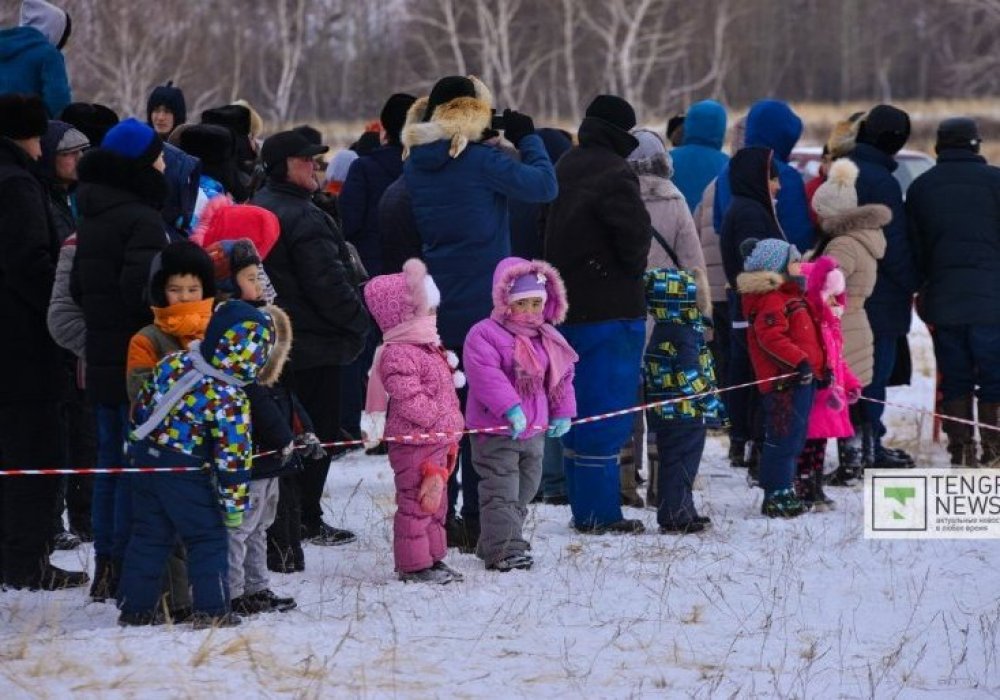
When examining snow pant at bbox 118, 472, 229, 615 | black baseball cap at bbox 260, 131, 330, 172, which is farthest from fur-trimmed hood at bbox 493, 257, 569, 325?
snow pant at bbox 118, 472, 229, 615

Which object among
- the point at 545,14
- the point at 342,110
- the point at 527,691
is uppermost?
the point at 545,14

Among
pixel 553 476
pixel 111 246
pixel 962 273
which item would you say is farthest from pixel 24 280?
pixel 962 273

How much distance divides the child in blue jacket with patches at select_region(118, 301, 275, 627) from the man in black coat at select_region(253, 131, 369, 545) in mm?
1390

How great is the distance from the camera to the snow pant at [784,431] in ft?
29.6

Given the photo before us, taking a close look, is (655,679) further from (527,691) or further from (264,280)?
(264,280)

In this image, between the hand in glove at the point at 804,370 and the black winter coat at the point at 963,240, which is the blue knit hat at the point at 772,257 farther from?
the black winter coat at the point at 963,240

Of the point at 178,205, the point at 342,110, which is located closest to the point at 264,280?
the point at 178,205

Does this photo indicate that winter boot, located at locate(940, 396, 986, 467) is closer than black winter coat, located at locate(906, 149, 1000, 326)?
No

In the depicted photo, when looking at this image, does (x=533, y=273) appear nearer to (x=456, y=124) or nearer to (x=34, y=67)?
(x=456, y=124)

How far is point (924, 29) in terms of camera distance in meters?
65.7

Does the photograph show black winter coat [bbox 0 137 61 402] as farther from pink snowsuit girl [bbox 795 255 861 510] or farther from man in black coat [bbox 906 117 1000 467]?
man in black coat [bbox 906 117 1000 467]

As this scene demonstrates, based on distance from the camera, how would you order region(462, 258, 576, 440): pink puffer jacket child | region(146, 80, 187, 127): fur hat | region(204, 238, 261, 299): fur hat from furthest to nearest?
region(146, 80, 187, 127): fur hat → region(462, 258, 576, 440): pink puffer jacket child → region(204, 238, 261, 299): fur hat

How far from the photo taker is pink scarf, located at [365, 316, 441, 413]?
7398mm

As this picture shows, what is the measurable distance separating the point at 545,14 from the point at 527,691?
50.9m
